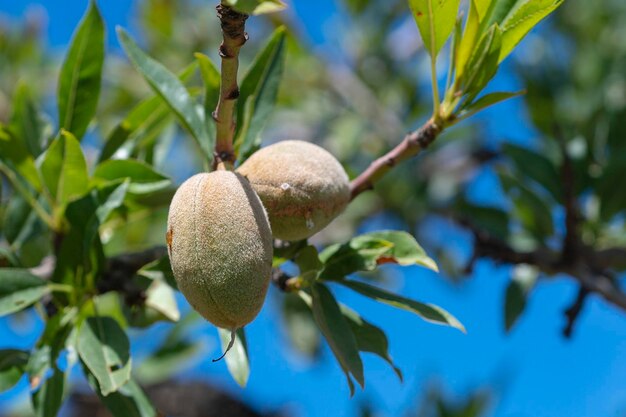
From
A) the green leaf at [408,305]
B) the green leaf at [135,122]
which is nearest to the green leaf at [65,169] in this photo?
the green leaf at [135,122]

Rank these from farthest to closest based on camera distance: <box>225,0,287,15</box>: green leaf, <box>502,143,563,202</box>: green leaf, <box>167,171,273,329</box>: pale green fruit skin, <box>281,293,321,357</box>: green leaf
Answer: <box>281,293,321,357</box>: green leaf, <box>502,143,563,202</box>: green leaf, <box>167,171,273,329</box>: pale green fruit skin, <box>225,0,287,15</box>: green leaf

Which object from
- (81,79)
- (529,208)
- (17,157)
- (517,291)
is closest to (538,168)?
(529,208)

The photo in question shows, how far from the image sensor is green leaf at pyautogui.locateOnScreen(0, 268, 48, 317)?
49.1 inches

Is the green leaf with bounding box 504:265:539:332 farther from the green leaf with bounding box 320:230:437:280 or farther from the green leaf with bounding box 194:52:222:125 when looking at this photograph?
the green leaf with bounding box 194:52:222:125

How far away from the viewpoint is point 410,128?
348 cm

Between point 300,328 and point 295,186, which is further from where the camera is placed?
point 300,328

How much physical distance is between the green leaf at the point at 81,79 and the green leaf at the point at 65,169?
12 centimetres

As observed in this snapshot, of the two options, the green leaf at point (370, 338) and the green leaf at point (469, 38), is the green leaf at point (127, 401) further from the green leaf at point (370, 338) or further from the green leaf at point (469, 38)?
the green leaf at point (469, 38)

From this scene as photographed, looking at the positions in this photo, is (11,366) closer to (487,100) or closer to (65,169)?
(65,169)

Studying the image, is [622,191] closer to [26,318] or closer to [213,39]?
[26,318]

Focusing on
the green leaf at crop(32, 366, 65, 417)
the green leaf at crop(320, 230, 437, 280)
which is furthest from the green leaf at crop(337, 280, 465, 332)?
the green leaf at crop(32, 366, 65, 417)

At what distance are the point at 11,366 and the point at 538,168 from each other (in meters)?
1.32

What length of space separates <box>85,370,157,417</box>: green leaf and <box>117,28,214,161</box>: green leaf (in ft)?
1.36

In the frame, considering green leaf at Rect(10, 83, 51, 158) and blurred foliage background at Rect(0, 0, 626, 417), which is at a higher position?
green leaf at Rect(10, 83, 51, 158)
